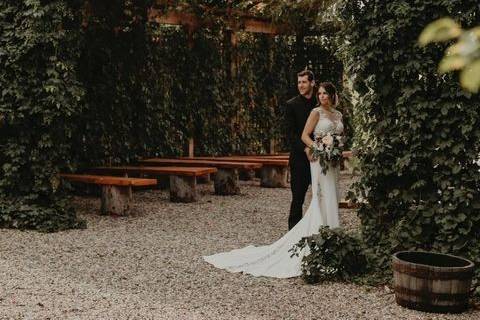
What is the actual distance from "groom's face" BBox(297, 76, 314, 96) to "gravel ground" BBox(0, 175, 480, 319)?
1837 millimetres

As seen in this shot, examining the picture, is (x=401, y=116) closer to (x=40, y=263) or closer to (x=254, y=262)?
(x=254, y=262)

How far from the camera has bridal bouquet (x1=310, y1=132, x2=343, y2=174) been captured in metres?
6.77

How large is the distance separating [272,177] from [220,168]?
5.27 feet

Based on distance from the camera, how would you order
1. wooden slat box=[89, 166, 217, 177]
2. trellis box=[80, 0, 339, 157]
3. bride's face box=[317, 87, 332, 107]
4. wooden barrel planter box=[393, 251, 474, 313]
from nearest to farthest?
wooden barrel planter box=[393, 251, 474, 313] → bride's face box=[317, 87, 332, 107] → wooden slat box=[89, 166, 217, 177] → trellis box=[80, 0, 339, 157]

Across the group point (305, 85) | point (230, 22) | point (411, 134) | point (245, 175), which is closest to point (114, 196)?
point (305, 85)

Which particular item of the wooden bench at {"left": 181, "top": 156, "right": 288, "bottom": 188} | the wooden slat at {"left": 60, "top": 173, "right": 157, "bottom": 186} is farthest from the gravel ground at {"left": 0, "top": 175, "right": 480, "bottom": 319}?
the wooden bench at {"left": 181, "top": 156, "right": 288, "bottom": 188}

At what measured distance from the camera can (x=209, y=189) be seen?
13.1 m

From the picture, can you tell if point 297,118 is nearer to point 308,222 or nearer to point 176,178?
point 308,222

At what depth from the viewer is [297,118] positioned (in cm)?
770

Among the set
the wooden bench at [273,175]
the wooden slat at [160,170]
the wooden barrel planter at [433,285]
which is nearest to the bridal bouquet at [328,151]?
the wooden barrel planter at [433,285]

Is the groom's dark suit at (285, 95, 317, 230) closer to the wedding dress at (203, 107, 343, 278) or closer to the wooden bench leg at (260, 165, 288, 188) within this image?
the wedding dress at (203, 107, 343, 278)

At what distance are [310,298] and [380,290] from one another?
0.68 meters

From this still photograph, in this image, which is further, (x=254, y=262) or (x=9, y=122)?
(x=9, y=122)

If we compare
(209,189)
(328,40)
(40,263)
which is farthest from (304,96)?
(328,40)
